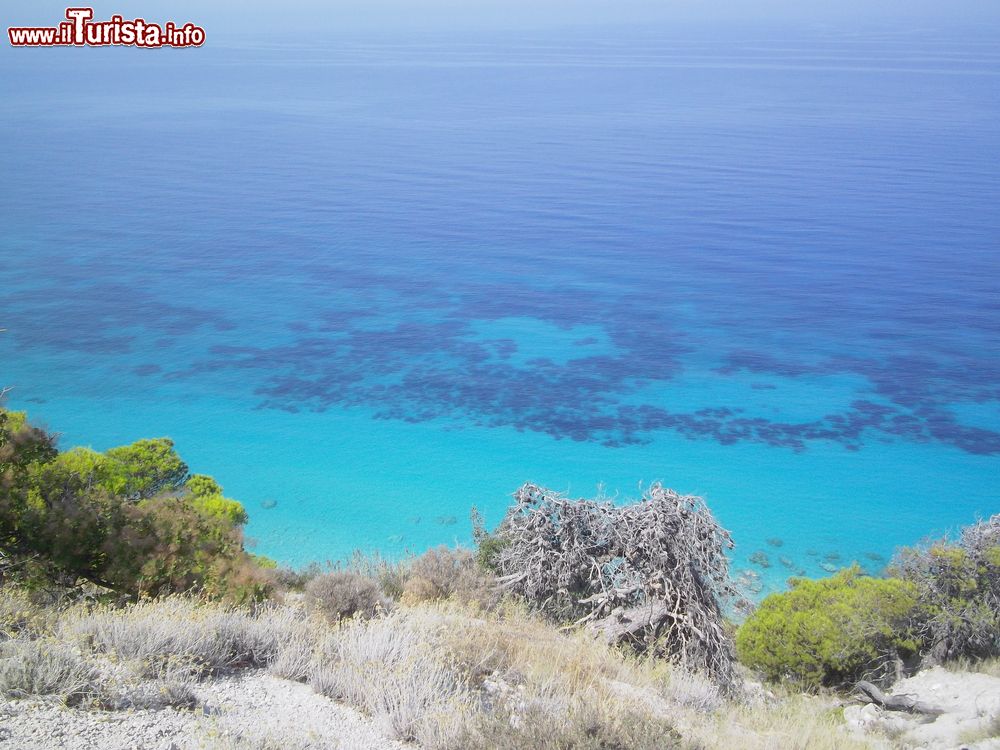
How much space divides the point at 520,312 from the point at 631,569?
2075 cm

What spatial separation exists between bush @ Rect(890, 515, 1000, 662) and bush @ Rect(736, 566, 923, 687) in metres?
0.25

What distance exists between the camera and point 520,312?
29.6 meters

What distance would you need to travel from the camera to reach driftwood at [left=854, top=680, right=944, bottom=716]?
8.17m

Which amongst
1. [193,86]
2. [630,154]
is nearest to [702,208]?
[630,154]

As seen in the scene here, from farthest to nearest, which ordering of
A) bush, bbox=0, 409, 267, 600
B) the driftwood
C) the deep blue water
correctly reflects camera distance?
1. the deep blue water
2. the driftwood
3. bush, bbox=0, 409, 267, 600

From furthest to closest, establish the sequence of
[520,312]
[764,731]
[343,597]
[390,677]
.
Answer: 1. [520,312]
2. [343,597]
3. [764,731]
4. [390,677]

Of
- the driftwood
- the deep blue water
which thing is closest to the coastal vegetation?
the driftwood

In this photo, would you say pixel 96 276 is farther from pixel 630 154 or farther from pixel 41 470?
pixel 630 154

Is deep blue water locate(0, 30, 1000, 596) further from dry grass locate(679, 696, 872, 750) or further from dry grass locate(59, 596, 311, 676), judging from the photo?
dry grass locate(59, 596, 311, 676)

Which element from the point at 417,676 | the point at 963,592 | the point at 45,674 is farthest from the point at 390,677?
the point at 963,592

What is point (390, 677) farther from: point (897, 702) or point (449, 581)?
point (897, 702)

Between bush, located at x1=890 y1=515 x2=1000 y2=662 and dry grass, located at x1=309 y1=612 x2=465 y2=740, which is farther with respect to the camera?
bush, located at x1=890 y1=515 x2=1000 y2=662

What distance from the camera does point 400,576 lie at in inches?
420

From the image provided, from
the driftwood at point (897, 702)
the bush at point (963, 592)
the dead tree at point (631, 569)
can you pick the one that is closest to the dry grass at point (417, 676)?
the dead tree at point (631, 569)
